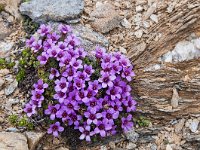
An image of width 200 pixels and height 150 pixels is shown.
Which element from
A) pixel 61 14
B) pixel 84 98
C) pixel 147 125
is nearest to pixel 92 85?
pixel 84 98

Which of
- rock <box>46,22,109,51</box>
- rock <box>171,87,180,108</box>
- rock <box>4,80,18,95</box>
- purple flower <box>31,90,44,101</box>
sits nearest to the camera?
purple flower <box>31,90,44,101</box>

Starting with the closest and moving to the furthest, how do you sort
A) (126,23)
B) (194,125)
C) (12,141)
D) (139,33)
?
(12,141), (194,125), (139,33), (126,23)

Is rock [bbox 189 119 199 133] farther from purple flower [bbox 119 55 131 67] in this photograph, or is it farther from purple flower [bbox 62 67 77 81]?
purple flower [bbox 62 67 77 81]

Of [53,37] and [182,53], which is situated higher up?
[53,37]

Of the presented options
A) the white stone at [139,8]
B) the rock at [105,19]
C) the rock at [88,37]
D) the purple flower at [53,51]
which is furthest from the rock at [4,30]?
the white stone at [139,8]

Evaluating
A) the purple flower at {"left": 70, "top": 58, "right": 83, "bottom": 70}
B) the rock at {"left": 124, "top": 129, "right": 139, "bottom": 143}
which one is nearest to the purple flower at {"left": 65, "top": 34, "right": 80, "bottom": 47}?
the purple flower at {"left": 70, "top": 58, "right": 83, "bottom": 70}

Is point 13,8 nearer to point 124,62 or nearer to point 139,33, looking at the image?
point 139,33

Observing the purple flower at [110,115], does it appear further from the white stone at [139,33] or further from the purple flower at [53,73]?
the white stone at [139,33]

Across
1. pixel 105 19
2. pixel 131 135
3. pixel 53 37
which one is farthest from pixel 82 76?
pixel 105 19
